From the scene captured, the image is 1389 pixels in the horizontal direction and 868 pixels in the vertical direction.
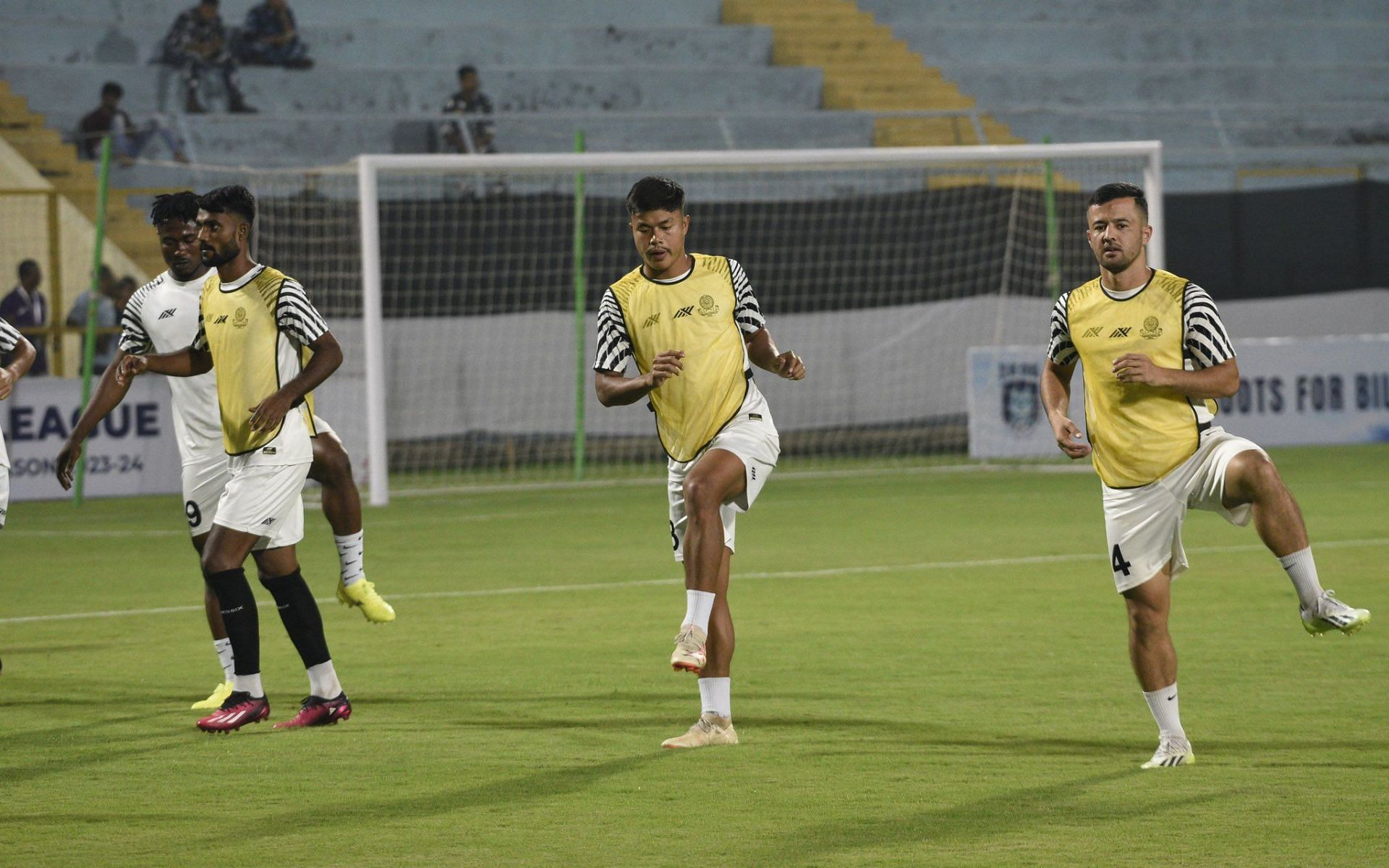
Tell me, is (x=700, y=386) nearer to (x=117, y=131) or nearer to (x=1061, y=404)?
(x=1061, y=404)

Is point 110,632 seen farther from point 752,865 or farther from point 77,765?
point 752,865

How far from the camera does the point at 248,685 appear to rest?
7.05 m

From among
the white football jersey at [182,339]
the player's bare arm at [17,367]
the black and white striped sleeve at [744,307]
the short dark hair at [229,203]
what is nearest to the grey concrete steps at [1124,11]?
the white football jersey at [182,339]

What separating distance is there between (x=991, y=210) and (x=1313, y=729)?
15663mm

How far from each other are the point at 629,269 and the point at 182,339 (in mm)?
13243

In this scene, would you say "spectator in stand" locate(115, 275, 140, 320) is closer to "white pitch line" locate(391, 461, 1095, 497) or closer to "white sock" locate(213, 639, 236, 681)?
"white pitch line" locate(391, 461, 1095, 497)

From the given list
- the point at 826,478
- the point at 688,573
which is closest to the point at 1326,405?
the point at 826,478

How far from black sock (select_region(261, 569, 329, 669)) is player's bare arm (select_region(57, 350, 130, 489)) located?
91cm

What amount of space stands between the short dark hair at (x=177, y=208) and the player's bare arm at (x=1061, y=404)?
333cm

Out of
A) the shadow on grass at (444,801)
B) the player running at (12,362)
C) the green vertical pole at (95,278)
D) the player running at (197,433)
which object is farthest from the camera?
the green vertical pole at (95,278)

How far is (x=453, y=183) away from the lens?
2042 centimetres

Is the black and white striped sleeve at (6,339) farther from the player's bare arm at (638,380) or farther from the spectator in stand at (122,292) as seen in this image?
the spectator in stand at (122,292)

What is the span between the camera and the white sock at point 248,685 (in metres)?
7.05

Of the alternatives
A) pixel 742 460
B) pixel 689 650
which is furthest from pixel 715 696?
pixel 742 460
